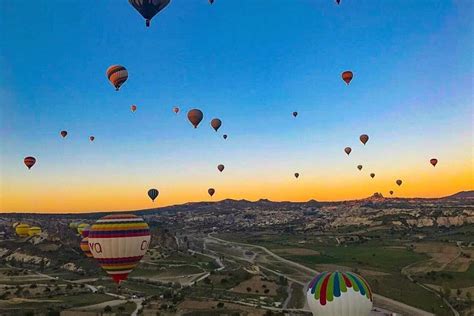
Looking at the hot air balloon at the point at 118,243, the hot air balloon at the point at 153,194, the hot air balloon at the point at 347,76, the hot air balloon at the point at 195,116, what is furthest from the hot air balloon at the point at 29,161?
the hot air balloon at the point at 347,76

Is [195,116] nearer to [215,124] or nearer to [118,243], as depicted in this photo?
[215,124]

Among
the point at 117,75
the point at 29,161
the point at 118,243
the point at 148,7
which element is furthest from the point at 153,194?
the point at 148,7

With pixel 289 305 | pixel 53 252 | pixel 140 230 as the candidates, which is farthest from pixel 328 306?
pixel 53 252

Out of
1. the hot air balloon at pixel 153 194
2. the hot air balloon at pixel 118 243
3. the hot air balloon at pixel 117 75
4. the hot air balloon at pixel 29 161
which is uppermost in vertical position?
the hot air balloon at pixel 117 75

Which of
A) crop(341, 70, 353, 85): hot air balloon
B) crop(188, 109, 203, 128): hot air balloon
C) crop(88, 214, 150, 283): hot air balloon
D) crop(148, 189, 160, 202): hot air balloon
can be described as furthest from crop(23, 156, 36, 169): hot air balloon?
crop(341, 70, 353, 85): hot air balloon

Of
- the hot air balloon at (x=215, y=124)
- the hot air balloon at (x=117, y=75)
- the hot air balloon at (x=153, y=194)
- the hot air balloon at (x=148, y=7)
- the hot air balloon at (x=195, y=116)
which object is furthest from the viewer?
the hot air balloon at (x=153, y=194)

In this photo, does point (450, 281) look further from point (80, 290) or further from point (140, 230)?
point (80, 290)

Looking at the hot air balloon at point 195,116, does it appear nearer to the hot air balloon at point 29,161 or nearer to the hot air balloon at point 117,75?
the hot air balloon at point 117,75
